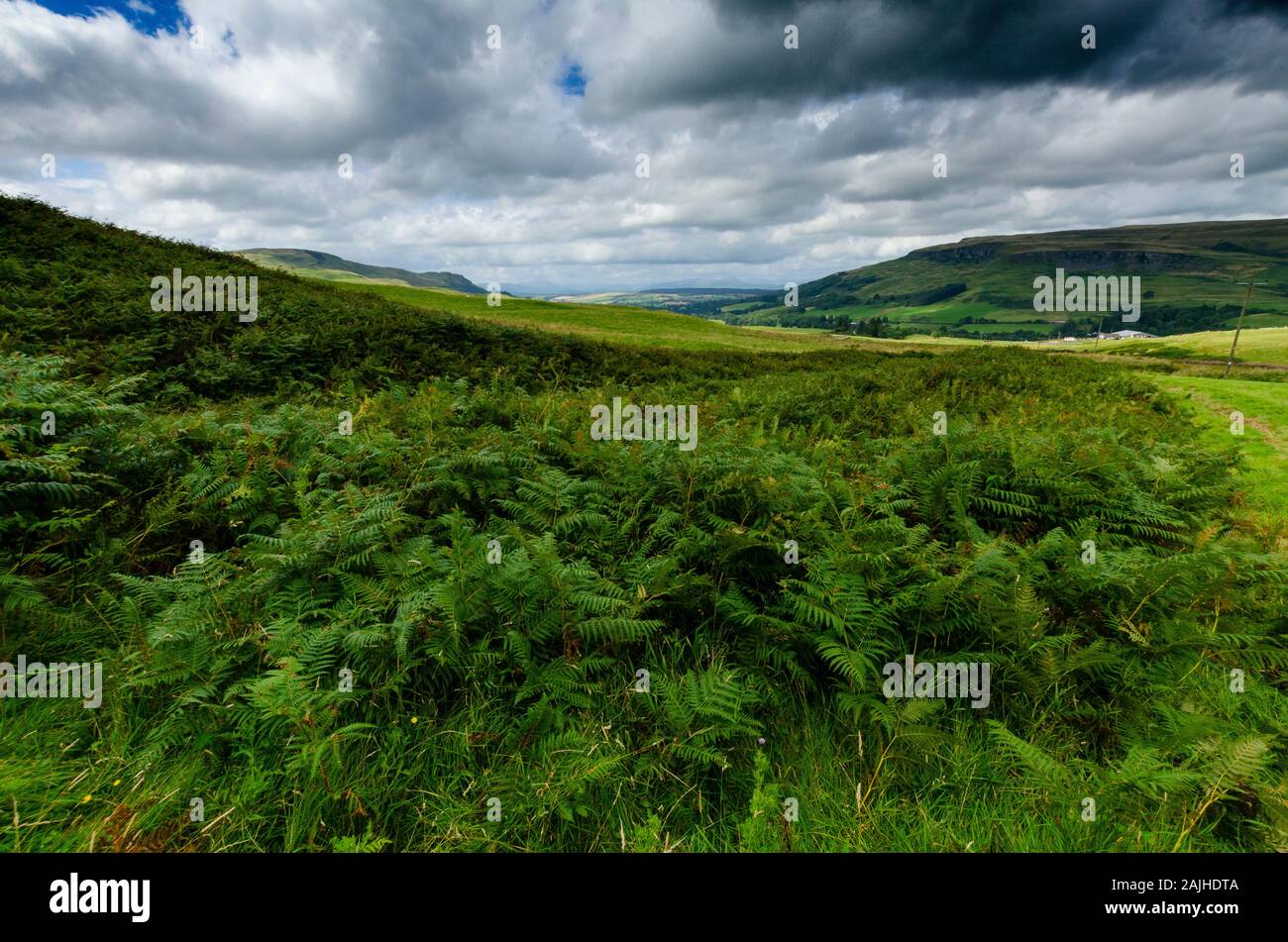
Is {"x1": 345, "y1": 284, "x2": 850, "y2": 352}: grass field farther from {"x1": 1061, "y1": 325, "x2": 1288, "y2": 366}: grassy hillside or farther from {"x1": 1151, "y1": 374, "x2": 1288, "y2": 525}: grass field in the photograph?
{"x1": 1061, "y1": 325, "x2": 1288, "y2": 366}: grassy hillside

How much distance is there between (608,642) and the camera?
10.9 feet

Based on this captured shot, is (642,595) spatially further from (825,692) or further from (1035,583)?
(1035,583)

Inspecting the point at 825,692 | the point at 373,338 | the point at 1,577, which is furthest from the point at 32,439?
the point at 373,338

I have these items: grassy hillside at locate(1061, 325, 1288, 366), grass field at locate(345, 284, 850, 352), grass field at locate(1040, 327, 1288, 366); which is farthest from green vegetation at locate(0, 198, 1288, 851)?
grass field at locate(1040, 327, 1288, 366)

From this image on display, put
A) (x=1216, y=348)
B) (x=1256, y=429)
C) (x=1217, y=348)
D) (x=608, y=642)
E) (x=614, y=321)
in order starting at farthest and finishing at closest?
1. (x=1216, y=348)
2. (x=1217, y=348)
3. (x=614, y=321)
4. (x=1256, y=429)
5. (x=608, y=642)

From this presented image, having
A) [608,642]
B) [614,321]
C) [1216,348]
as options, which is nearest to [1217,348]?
[1216,348]

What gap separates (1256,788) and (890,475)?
3787 mm

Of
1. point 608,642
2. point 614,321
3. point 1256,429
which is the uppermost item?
point 614,321

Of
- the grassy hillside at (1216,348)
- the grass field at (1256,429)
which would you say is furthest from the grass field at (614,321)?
the grassy hillside at (1216,348)

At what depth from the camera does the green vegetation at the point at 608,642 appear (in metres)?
2.38

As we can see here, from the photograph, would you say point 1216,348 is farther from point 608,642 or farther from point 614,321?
point 608,642

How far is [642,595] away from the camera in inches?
130
